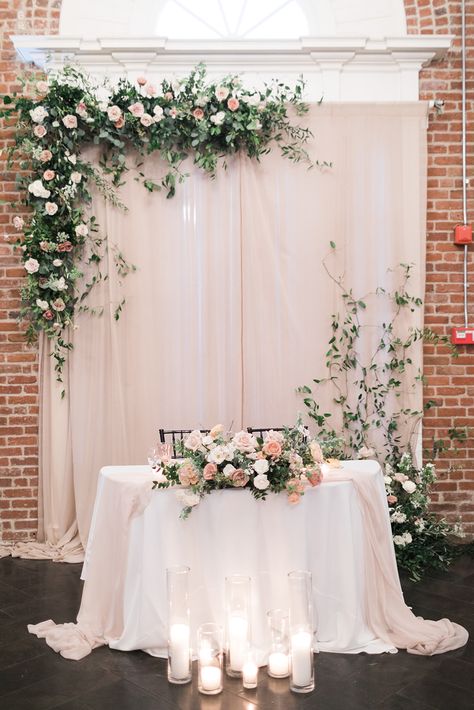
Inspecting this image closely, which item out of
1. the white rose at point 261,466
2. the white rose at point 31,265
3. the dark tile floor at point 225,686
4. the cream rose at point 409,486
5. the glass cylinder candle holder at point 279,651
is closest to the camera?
the dark tile floor at point 225,686

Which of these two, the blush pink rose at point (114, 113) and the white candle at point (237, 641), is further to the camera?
the blush pink rose at point (114, 113)

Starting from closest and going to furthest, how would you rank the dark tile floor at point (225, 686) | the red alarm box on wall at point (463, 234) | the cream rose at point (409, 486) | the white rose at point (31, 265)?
1. the dark tile floor at point (225, 686)
2. the cream rose at point (409, 486)
3. the white rose at point (31, 265)
4. the red alarm box on wall at point (463, 234)

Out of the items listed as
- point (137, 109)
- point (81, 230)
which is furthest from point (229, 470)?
point (137, 109)

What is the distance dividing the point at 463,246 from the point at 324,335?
1.15 metres

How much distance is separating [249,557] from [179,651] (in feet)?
1.59

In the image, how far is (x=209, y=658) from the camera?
2.54 metres

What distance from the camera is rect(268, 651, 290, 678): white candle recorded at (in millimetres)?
2658

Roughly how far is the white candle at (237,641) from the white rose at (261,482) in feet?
1.73

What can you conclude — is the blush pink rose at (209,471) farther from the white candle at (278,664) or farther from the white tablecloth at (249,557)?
the white candle at (278,664)

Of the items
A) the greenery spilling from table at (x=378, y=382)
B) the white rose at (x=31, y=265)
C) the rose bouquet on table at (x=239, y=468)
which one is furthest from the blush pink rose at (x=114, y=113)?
the rose bouquet on table at (x=239, y=468)

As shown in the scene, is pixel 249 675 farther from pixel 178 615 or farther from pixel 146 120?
pixel 146 120

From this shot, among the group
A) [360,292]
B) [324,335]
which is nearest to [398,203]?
[360,292]

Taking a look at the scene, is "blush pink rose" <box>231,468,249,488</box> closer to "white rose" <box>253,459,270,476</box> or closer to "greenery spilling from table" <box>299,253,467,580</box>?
"white rose" <box>253,459,270,476</box>

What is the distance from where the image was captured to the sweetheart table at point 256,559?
288 cm
